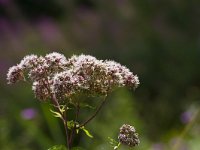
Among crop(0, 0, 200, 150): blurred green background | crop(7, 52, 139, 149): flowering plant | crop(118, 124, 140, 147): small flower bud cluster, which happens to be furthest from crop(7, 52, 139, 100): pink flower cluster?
crop(0, 0, 200, 150): blurred green background

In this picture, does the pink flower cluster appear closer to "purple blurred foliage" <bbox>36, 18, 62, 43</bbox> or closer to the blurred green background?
the blurred green background

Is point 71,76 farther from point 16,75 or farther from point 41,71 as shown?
point 16,75

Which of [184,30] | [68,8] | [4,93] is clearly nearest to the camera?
[4,93]

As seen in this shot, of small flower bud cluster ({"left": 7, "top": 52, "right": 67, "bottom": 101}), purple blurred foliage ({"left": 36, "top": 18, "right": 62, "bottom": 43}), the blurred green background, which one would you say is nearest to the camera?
small flower bud cluster ({"left": 7, "top": 52, "right": 67, "bottom": 101})

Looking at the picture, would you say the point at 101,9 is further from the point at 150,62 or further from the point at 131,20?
the point at 150,62

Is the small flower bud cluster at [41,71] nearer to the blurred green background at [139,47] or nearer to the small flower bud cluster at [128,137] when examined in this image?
the small flower bud cluster at [128,137]

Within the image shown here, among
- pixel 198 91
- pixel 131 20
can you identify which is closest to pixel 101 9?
pixel 131 20

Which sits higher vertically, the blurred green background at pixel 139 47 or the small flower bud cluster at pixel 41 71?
the blurred green background at pixel 139 47

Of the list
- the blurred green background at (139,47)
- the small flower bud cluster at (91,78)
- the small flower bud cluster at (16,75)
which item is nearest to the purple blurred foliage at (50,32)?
the blurred green background at (139,47)
